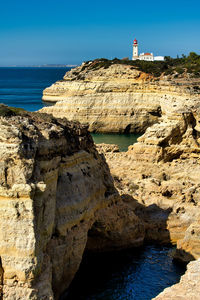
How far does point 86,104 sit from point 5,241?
49115 millimetres

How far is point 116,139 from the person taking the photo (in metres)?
54.2

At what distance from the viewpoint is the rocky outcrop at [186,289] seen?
12586 mm

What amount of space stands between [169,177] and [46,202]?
633 inches

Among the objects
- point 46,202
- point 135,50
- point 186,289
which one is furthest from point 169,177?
point 135,50

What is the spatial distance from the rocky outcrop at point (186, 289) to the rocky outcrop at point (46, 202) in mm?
3262

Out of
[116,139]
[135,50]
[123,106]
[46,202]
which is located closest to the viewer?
[46,202]

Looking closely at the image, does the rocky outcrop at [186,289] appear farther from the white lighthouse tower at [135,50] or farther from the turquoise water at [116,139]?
the white lighthouse tower at [135,50]

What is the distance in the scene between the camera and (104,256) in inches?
747

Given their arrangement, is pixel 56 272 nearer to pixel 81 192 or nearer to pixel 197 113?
pixel 81 192

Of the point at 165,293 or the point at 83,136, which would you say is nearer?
the point at 165,293

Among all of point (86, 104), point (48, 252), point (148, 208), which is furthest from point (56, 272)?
point (86, 104)

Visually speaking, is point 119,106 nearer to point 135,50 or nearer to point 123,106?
point 123,106

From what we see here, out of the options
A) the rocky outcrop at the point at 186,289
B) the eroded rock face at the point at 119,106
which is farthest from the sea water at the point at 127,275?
the eroded rock face at the point at 119,106

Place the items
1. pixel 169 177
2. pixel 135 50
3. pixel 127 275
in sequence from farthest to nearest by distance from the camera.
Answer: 1. pixel 135 50
2. pixel 169 177
3. pixel 127 275
